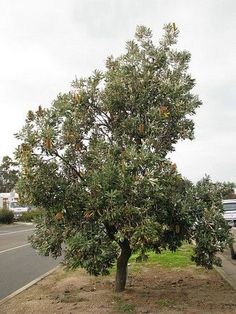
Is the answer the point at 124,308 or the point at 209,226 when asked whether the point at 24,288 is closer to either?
the point at 124,308

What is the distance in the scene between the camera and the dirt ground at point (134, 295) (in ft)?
25.9

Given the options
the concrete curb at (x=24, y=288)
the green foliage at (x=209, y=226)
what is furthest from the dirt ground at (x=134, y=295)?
the green foliage at (x=209, y=226)

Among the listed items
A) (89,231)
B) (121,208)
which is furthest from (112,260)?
(121,208)

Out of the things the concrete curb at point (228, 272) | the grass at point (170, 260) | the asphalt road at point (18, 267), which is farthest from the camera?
the grass at point (170, 260)

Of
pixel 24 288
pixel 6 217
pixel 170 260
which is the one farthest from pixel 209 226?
pixel 6 217

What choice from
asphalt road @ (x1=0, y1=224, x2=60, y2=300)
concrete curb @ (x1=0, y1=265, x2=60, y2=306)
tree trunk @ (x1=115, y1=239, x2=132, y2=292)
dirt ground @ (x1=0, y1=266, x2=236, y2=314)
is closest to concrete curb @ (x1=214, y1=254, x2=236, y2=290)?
dirt ground @ (x1=0, y1=266, x2=236, y2=314)

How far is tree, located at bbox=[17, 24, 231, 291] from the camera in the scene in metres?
7.11

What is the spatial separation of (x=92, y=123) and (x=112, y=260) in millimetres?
2553

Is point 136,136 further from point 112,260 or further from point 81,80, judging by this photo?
point 112,260

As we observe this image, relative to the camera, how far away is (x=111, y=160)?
24.6ft

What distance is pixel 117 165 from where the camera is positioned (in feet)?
23.9

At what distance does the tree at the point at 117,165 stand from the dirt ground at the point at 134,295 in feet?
2.26

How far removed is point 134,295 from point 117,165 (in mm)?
2987

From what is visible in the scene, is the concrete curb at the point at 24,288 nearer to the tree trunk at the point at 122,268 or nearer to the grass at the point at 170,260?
the tree trunk at the point at 122,268
